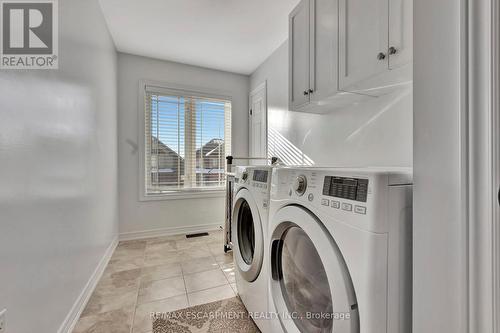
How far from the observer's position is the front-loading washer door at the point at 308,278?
2.21 ft

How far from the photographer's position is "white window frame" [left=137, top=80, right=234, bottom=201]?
288cm

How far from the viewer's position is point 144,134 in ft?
9.53

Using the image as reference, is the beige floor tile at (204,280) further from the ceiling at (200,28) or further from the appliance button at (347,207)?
the ceiling at (200,28)

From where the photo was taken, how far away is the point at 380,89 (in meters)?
1.30

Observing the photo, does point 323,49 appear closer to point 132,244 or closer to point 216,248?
point 216,248

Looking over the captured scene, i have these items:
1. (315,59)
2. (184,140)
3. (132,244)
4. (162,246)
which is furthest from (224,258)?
(315,59)

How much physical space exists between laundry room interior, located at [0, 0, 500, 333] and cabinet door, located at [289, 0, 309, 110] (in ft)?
0.05

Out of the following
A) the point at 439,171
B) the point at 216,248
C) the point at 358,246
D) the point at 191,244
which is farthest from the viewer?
the point at 191,244

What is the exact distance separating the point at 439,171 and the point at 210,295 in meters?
1.70

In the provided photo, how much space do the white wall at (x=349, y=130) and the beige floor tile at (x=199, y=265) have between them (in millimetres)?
1444

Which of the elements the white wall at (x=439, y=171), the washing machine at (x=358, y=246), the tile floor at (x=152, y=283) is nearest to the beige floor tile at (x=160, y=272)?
the tile floor at (x=152, y=283)

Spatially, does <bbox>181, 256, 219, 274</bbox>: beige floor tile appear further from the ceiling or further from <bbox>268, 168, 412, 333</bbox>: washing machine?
the ceiling

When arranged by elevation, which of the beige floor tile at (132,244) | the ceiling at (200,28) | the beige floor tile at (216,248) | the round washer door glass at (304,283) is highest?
the ceiling at (200,28)

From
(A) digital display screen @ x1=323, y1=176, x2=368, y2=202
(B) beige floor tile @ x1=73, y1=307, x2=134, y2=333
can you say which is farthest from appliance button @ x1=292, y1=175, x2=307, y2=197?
(B) beige floor tile @ x1=73, y1=307, x2=134, y2=333
